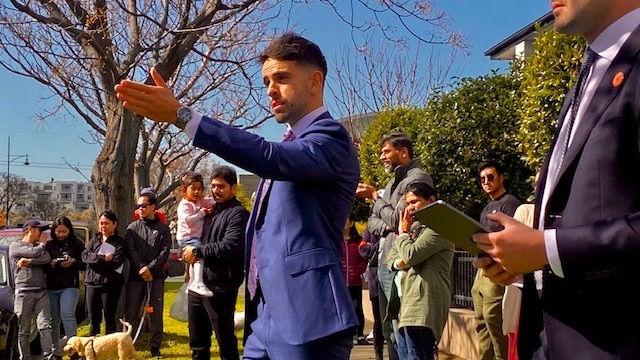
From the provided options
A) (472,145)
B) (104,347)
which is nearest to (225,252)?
(104,347)

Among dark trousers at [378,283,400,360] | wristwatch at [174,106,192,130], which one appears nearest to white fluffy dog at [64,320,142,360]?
dark trousers at [378,283,400,360]

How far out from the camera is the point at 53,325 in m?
8.52

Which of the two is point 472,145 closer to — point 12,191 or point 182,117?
point 182,117

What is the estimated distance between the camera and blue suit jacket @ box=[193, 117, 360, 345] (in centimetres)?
260

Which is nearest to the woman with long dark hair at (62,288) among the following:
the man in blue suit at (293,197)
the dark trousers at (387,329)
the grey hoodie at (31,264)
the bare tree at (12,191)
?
the grey hoodie at (31,264)

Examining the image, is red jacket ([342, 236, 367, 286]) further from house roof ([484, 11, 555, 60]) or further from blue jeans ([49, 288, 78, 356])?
house roof ([484, 11, 555, 60])

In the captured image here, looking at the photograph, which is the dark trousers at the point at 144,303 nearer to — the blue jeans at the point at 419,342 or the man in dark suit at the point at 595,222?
the blue jeans at the point at 419,342

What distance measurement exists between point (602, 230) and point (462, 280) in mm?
7567

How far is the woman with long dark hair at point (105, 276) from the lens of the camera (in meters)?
8.59

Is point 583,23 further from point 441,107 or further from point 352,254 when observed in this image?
point 441,107

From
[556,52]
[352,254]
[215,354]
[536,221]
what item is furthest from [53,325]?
[536,221]

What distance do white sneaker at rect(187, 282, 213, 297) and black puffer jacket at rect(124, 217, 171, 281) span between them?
2643 mm

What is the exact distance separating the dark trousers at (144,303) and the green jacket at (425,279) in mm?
4382

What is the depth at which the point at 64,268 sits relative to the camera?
28.1 feet
